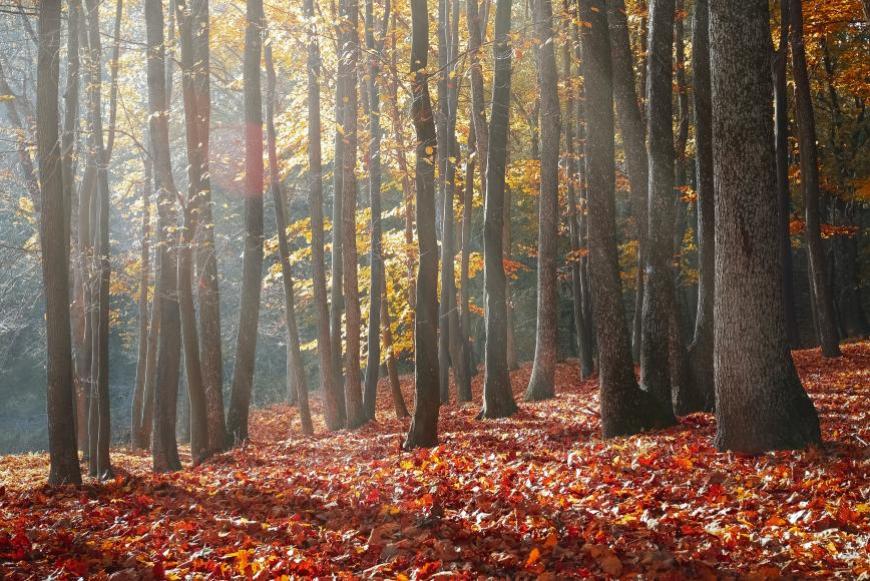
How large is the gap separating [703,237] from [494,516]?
671cm

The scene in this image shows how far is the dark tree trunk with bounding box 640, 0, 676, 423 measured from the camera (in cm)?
1116

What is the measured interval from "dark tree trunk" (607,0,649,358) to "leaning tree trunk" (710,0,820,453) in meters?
4.01

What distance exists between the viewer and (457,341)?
70.3ft

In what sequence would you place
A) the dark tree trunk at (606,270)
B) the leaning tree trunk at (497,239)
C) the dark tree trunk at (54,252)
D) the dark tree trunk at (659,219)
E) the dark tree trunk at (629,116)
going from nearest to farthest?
the dark tree trunk at (54,252) → the dark tree trunk at (606,270) → the dark tree trunk at (659,219) → the dark tree trunk at (629,116) → the leaning tree trunk at (497,239)

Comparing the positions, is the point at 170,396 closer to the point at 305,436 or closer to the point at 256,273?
the point at 256,273

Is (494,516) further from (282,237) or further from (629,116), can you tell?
(282,237)

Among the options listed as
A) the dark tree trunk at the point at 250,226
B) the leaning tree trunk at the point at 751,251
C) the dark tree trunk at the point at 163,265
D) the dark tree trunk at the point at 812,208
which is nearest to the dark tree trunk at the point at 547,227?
the dark tree trunk at the point at 250,226

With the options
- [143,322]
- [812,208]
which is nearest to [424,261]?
[812,208]

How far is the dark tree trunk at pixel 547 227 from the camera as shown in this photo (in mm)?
16906

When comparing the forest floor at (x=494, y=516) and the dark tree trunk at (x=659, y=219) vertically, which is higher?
the dark tree trunk at (x=659, y=219)

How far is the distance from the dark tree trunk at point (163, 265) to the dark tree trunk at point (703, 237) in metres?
8.04

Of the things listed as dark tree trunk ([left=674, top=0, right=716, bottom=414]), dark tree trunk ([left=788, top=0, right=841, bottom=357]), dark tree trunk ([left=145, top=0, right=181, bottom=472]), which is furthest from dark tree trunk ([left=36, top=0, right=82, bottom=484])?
dark tree trunk ([left=788, top=0, right=841, bottom=357])

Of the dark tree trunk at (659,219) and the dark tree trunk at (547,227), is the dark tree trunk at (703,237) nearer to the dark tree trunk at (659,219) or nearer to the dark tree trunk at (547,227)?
the dark tree trunk at (659,219)

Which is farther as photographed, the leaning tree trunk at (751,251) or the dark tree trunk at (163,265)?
the dark tree trunk at (163,265)
